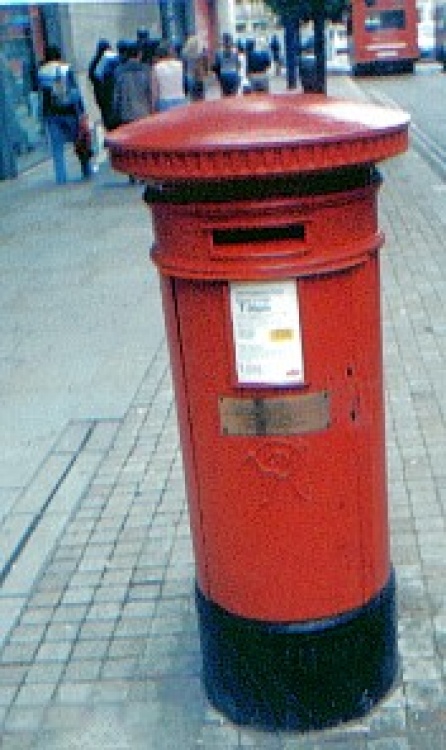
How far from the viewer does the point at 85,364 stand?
6.84 m

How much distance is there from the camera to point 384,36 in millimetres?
37250

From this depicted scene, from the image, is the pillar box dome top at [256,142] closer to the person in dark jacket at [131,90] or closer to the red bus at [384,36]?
the person in dark jacket at [131,90]

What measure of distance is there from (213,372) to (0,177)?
13509 millimetres

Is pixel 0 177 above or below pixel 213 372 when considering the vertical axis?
below

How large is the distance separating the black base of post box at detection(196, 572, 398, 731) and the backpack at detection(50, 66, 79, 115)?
11.8 metres

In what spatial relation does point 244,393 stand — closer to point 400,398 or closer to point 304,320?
point 304,320

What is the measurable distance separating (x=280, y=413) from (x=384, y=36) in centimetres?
3708

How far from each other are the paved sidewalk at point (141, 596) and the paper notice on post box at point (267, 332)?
1.18 m

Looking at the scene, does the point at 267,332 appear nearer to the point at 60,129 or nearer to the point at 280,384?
the point at 280,384

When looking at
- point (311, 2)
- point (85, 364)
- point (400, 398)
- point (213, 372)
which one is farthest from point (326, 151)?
point (311, 2)

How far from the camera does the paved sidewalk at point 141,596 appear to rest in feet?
10.5

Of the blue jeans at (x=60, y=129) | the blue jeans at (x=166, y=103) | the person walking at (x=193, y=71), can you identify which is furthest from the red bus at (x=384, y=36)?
the blue jeans at (x=60, y=129)

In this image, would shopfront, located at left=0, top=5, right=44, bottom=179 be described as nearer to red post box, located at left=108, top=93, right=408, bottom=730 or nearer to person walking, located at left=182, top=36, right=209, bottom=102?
person walking, located at left=182, top=36, right=209, bottom=102

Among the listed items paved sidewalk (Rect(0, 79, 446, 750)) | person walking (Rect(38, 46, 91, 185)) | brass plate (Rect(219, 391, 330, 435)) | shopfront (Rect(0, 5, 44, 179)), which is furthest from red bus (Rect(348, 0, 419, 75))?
brass plate (Rect(219, 391, 330, 435))
